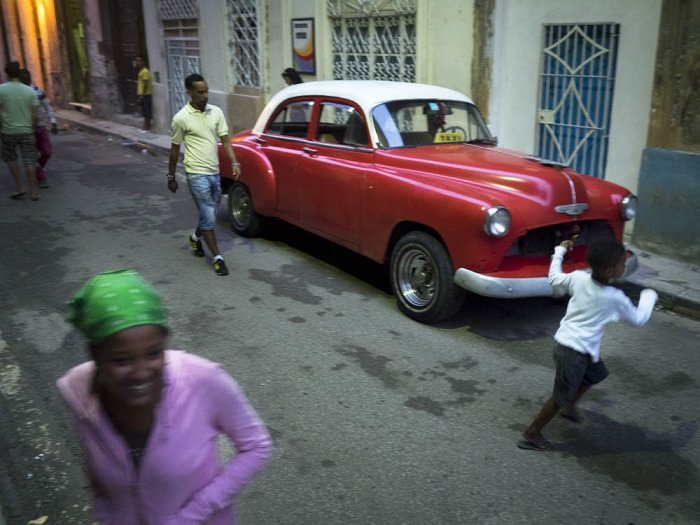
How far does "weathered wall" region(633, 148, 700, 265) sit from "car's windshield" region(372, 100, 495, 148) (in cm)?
177

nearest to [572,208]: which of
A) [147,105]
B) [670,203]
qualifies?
[670,203]

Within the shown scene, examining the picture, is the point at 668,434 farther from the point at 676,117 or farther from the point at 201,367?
the point at 676,117

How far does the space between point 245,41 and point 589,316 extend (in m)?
12.0

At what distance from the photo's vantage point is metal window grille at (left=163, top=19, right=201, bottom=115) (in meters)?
15.6

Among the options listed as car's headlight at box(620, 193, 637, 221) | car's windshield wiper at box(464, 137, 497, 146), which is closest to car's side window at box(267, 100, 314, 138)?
car's windshield wiper at box(464, 137, 497, 146)

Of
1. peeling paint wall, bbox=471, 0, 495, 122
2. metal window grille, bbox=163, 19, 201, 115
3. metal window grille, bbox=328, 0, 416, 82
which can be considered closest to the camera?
peeling paint wall, bbox=471, 0, 495, 122

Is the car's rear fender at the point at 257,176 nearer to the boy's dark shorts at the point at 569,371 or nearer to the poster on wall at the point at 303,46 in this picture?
the boy's dark shorts at the point at 569,371

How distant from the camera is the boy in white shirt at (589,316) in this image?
3.34 meters

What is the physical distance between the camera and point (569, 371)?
349 cm

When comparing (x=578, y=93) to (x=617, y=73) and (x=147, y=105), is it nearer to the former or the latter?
(x=617, y=73)

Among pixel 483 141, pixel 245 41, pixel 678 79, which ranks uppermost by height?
pixel 245 41

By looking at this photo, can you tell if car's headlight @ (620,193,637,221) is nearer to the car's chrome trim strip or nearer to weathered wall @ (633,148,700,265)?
the car's chrome trim strip

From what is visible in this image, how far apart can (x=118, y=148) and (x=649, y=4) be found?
11885 mm

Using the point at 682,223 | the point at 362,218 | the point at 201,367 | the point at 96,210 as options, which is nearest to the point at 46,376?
the point at 362,218
